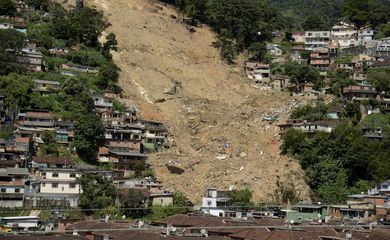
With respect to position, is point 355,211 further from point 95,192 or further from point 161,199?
point 95,192

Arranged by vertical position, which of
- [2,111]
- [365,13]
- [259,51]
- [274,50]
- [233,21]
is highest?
[365,13]

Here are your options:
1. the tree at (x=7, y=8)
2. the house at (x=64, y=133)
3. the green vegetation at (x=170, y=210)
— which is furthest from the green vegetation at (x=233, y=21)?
the green vegetation at (x=170, y=210)

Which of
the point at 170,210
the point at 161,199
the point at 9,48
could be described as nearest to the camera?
Result: the point at 170,210

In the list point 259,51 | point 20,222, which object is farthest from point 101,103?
point 259,51

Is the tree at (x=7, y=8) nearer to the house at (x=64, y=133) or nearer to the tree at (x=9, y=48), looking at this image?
the tree at (x=9, y=48)

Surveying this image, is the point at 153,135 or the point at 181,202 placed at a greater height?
the point at 153,135

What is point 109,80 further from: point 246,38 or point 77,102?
point 246,38

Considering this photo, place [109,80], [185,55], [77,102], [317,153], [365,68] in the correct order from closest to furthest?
[317,153] → [77,102] → [109,80] → [365,68] → [185,55]

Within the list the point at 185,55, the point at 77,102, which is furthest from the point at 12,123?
the point at 185,55
